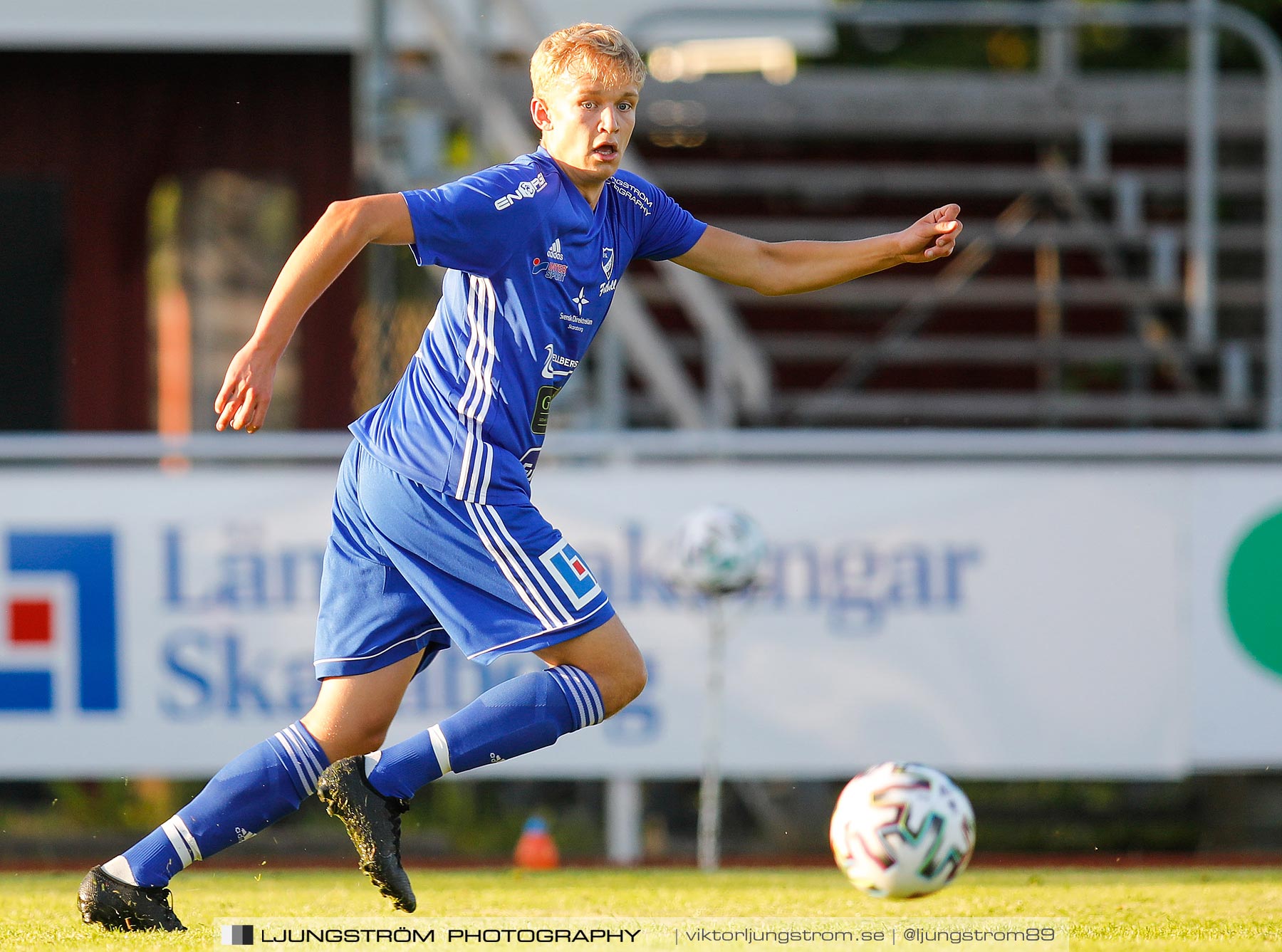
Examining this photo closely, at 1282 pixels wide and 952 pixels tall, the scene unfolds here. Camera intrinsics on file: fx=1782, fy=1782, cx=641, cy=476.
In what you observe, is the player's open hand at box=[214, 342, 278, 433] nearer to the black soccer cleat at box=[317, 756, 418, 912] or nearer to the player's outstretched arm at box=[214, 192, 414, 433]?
the player's outstretched arm at box=[214, 192, 414, 433]

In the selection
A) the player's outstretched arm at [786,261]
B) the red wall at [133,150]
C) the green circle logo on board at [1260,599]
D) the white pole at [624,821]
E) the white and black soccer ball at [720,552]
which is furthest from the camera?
the red wall at [133,150]

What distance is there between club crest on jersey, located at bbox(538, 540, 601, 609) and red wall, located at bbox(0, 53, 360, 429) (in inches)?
305

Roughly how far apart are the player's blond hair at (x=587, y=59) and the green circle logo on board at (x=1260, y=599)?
4361 millimetres

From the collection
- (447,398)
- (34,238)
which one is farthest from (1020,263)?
→ (447,398)

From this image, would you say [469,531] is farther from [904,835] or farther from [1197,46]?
[1197,46]

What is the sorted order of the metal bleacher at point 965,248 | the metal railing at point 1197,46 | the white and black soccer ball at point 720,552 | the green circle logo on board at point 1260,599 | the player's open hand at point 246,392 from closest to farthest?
the player's open hand at point 246,392
the white and black soccer ball at point 720,552
the green circle logo on board at point 1260,599
the metal railing at point 1197,46
the metal bleacher at point 965,248

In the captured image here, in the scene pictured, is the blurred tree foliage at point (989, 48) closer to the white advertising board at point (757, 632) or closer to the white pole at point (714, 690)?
the white advertising board at point (757, 632)

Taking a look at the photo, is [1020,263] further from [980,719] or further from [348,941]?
[348,941]

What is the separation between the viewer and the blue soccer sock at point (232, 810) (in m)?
4.48

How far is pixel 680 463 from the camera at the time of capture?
7848 mm

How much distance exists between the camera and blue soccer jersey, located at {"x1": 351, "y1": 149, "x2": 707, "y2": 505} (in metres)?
4.15

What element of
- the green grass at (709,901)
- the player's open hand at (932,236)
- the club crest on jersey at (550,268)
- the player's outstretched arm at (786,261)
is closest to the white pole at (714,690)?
the green grass at (709,901)

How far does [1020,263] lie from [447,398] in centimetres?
894

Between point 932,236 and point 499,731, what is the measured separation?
169 centimetres
